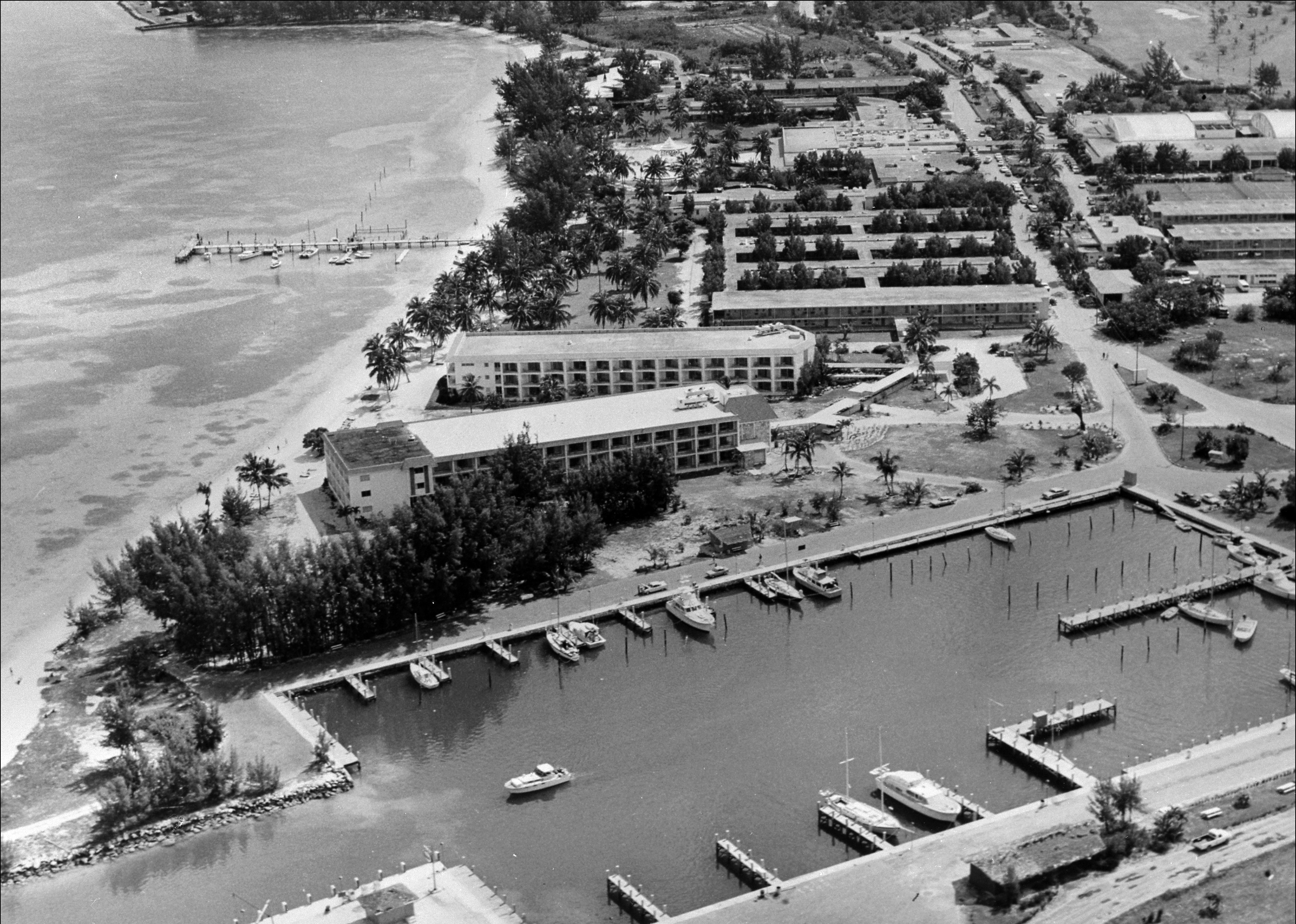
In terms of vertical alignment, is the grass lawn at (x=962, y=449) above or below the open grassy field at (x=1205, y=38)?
below

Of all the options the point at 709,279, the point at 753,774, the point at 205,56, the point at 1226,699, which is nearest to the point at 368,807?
the point at 753,774

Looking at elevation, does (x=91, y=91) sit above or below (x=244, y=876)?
above

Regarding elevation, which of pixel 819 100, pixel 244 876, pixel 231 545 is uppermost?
pixel 819 100

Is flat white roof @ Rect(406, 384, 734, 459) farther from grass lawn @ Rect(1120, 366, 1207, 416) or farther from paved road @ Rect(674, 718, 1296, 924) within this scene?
paved road @ Rect(674, 718, 1296, 924)

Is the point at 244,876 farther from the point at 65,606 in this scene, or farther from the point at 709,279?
the point at 709,279

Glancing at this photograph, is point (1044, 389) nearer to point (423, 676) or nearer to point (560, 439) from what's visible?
point (560, 439)

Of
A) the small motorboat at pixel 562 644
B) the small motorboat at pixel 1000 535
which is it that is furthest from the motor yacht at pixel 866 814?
the small motorboat at pixel 1000 535

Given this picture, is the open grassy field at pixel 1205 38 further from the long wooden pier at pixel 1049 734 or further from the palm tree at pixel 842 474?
the long wooden pier at pixel 1049 734
